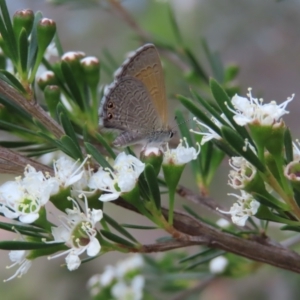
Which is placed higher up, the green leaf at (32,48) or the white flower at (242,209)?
the green leaf at (32,48)

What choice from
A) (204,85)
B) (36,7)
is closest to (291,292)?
(204,85)

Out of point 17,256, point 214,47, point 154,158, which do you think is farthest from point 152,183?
point 214,47

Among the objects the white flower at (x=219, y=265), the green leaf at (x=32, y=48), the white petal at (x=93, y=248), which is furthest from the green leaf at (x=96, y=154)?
the white flower at (x=219, y=265)

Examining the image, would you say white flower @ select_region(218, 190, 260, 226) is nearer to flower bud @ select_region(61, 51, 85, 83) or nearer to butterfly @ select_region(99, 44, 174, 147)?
butterfly @ select_region(99, 44, 174, 147)

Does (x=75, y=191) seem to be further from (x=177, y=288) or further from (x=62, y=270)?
(x=62, y=270)

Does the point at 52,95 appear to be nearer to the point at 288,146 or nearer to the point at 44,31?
the point at 44,31

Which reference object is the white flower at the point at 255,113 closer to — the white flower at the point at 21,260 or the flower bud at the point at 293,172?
the flower bud at the point at 293,172
